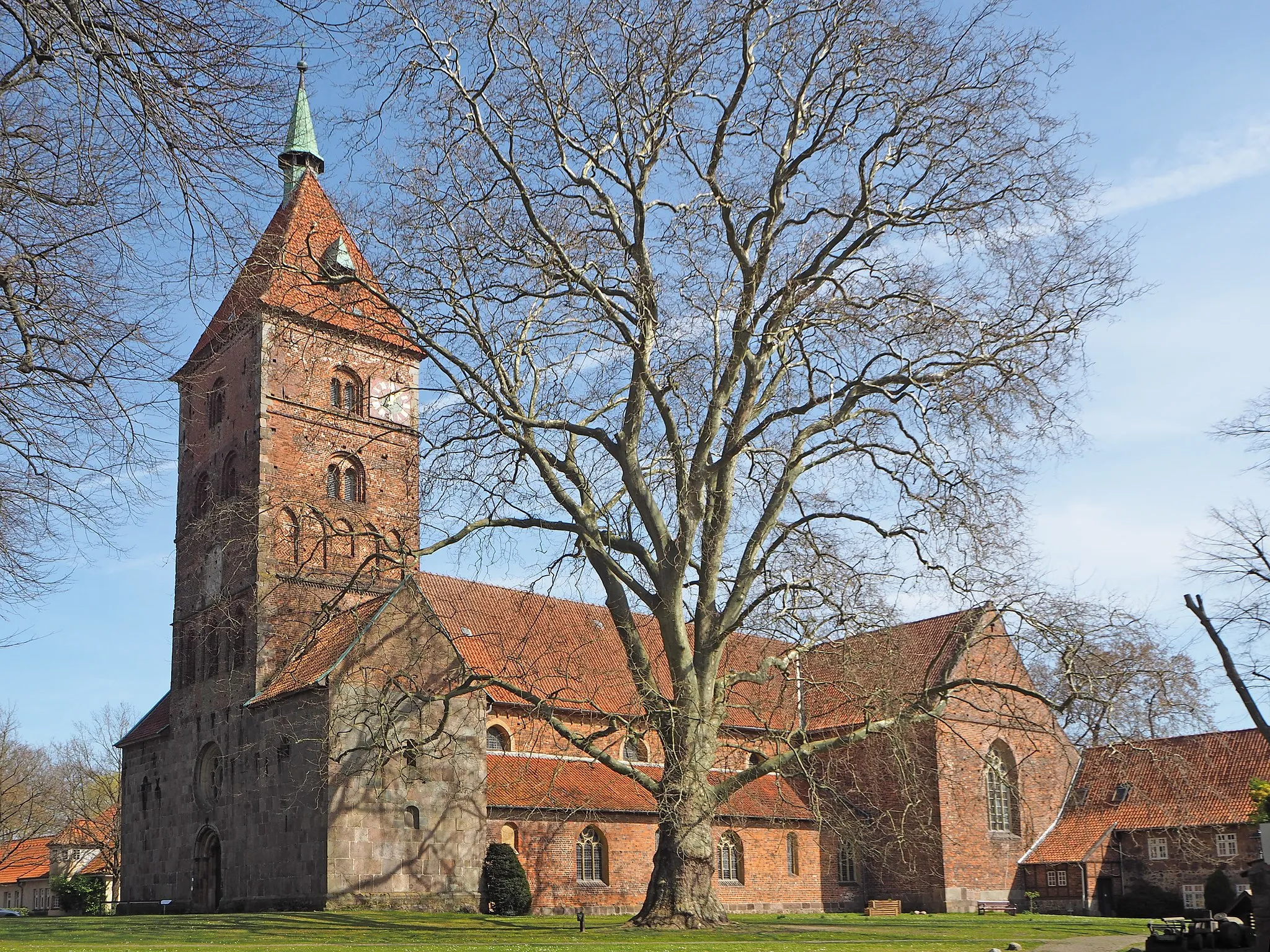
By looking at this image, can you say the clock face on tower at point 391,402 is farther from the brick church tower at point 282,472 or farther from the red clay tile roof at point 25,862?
the red clay tile roof at point 25,862

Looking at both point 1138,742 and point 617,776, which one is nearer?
point 1138,742

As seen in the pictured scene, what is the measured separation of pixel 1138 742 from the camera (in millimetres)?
18500

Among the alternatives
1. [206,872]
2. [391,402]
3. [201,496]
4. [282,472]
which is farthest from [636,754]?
[201,496]

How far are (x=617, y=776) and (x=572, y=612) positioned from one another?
6.02 meters

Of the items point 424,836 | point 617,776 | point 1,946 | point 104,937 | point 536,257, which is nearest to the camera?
point 1,946

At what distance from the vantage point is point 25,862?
227 ft

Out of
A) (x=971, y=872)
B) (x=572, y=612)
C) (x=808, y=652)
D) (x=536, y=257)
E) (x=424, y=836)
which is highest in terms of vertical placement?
(x=536, y=257)

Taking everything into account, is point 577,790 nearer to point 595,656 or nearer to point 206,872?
point 595,656

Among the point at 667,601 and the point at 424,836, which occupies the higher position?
the point at 667,601

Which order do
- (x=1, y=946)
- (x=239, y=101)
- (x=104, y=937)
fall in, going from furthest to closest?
(x=104, y=937) < (x=1, y=946) < (x=239, y=101)

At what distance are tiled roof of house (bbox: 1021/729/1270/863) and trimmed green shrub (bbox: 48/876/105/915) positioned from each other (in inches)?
1340

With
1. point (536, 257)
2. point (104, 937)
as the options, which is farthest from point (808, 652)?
point (104, 937)

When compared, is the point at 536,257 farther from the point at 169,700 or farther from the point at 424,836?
the point at 169,700

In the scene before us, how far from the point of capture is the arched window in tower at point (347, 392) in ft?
110
